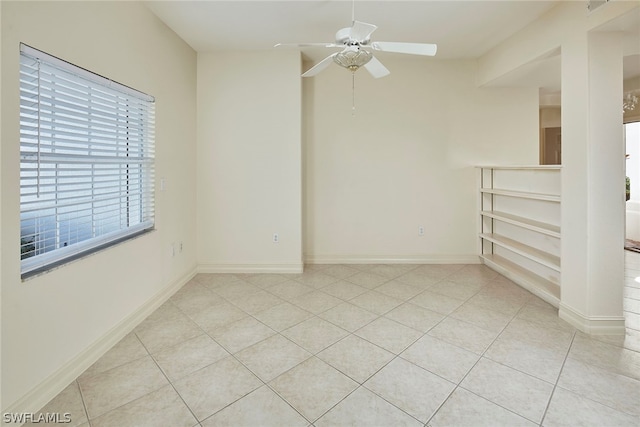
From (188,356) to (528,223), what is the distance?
143 inches

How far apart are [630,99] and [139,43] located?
6.57m

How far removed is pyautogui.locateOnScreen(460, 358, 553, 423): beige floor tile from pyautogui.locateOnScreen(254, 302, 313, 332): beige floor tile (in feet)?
4.45

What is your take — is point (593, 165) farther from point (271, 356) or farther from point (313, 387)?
point (271, 356)

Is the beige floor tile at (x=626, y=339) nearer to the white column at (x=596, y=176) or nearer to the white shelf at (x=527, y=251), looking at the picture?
the white column at (x=596, y=176)

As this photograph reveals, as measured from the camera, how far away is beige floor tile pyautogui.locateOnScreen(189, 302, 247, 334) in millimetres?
2516

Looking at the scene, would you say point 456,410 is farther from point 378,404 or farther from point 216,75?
point 216,75

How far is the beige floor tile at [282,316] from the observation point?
→ 253 cm

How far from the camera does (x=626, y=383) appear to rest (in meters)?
1.78

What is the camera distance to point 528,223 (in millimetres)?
3320

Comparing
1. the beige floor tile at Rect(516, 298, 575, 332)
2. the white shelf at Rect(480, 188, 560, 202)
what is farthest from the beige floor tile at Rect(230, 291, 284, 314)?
the white shelf at Rect(480, 188, 560, 202)

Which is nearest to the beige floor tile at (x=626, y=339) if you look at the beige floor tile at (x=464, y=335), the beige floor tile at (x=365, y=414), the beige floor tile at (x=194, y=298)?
the beige floor tile at (x=464, y=335)

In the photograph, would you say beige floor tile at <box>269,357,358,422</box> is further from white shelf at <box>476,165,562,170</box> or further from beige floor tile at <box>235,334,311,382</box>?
white shelf at <box>476,165,562,170</box>

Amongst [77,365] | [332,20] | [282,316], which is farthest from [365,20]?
[77,365]

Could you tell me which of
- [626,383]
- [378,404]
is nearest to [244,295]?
[378,404]
